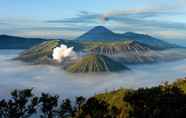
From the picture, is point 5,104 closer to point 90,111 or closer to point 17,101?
point 17,101

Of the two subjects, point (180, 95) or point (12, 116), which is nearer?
point (180, 95)

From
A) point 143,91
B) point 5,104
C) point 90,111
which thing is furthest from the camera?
point 5,104

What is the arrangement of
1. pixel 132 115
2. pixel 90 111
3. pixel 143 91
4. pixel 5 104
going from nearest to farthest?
pixel 132 115, pixel 90 111, pixel 143 91, pixel 5 104

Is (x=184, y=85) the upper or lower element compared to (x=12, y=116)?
upper

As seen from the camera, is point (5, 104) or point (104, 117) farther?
point (5, 104)

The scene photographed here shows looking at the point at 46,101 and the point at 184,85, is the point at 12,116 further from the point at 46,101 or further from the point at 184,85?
the point at 184,85

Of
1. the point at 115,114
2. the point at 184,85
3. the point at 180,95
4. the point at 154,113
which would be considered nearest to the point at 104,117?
the point at 115,114

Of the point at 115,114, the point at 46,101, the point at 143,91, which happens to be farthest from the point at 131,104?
the point at 46,101

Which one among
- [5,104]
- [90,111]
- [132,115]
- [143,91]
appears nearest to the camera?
[132,115]

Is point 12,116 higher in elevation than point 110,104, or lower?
lower
